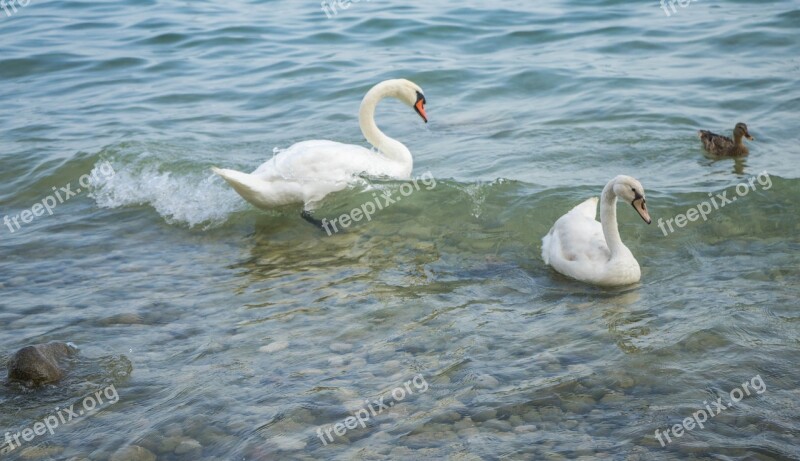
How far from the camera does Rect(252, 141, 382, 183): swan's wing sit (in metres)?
8.57

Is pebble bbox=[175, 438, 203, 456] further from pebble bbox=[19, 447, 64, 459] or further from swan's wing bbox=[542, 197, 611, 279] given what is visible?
swan's wing bbox=[542, 197, 611, 279]

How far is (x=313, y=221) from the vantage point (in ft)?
29.0

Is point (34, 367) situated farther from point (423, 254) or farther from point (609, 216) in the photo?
point (609, 216)

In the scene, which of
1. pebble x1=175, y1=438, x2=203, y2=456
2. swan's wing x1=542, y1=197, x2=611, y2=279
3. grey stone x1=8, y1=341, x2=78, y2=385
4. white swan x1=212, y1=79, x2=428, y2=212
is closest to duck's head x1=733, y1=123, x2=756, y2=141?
swan's wing x1=542, y1=197, x2=611, y2=279

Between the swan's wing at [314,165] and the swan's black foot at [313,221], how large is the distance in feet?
1.38

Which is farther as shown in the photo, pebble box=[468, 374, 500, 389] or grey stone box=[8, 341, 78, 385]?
grey stone box=[8, 341, 78, 385]

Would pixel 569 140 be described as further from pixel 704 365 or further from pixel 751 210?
pixel 704 365

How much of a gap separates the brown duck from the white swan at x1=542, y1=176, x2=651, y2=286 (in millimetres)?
2762

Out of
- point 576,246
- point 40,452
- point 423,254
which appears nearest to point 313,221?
point 423,254

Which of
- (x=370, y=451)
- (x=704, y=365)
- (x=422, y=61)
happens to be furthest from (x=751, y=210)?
(x=422, y=61)

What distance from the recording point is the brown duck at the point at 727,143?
976cm

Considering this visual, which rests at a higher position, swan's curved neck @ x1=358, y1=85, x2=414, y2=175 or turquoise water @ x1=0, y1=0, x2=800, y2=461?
swan's curved neck @ x1=358, y1=85, x2=414, y2=175

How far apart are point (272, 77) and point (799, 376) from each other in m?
10.6

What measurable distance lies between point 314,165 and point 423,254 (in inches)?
55.2
